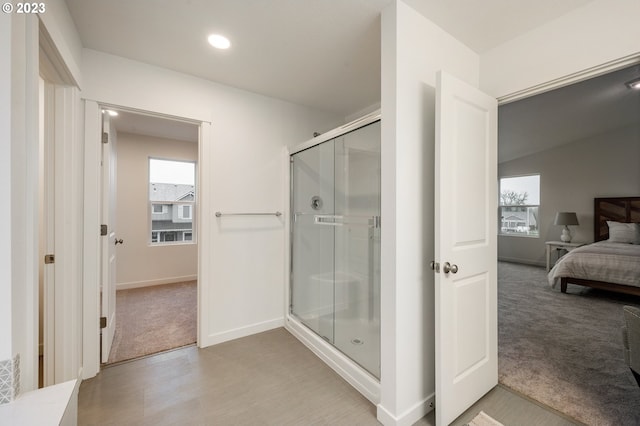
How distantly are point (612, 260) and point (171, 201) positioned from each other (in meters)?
6.68

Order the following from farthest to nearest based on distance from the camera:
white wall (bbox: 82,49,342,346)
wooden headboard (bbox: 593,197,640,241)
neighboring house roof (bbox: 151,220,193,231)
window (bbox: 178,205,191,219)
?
wooden headboard (bbox: 593,197,640,241), window (bbox: 178,205,191,219), neighboring house roof (bbox: 151,220,193,231), white wall (bbox: 82,49,342,346)

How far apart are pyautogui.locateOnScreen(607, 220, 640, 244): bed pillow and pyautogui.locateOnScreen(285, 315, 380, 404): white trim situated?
5655 millimetres

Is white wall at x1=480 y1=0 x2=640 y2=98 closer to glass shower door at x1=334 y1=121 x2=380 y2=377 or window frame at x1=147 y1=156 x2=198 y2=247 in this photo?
glass shower door at x1=334 y1=121 x2=380 y2=377

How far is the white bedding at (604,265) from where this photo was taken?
351 cm

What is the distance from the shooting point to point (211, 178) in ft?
8.04

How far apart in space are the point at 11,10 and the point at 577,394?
137 inches

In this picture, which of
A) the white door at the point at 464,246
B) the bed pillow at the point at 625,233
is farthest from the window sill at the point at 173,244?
the bed pillow at the point at 625,233

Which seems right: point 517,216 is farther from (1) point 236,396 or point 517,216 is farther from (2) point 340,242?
(1) point 236,396

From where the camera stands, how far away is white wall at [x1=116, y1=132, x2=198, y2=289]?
13.7 feet

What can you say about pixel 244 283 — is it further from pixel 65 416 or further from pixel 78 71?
pixel 78 71

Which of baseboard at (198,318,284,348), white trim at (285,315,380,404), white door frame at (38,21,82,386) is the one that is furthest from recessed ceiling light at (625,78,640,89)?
white door frame at (38,21,82,386)

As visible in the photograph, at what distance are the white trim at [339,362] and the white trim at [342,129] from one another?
1.74 metres

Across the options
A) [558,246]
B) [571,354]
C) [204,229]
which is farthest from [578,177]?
[204,229]

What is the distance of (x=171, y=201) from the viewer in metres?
4.66
